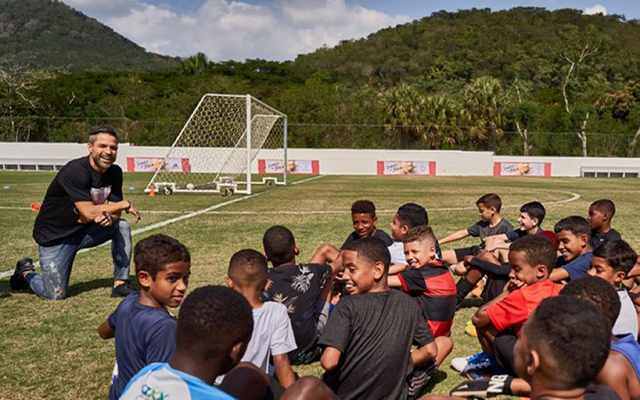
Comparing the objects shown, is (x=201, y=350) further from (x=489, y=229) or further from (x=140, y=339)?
(x=489, y=229)

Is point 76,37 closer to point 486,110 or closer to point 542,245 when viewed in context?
point 486,110

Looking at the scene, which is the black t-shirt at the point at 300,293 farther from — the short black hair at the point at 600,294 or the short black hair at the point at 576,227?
the short black hair at the point at 576,227

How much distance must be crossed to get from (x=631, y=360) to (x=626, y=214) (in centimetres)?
1341

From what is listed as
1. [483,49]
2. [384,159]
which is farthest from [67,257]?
[483,49]

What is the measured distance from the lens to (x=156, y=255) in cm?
358

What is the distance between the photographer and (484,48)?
8700cm

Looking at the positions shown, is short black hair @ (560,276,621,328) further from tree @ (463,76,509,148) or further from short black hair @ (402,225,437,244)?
tree @ (463,76,509,148)

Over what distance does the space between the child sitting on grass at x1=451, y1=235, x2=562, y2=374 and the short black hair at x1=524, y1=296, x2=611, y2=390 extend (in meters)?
1.68

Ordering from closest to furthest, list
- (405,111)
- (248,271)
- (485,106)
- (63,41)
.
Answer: (248,271) < (405,111) < (485,106) < (63,41)

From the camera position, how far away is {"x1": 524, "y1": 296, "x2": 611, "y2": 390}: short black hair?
7.04ft

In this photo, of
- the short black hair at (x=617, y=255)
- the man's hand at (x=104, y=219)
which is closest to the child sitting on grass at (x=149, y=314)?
the man's hand at (x=104, y=219)

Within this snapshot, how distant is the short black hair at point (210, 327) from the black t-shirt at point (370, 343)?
3.79ft

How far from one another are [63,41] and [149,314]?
6745 inches

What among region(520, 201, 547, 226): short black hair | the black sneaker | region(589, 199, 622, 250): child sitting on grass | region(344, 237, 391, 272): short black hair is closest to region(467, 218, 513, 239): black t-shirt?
region(520, 201, 547, 226): short black hair
